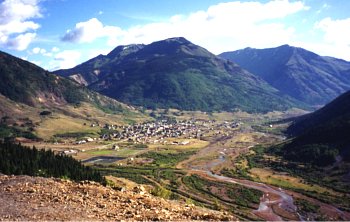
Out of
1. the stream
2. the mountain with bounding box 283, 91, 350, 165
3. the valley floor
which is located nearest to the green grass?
the valley floor

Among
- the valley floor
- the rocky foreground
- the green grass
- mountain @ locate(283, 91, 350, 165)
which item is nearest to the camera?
the rocky foreground

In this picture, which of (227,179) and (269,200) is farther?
(227,179)

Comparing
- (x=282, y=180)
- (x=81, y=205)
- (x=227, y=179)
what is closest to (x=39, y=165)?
(x=81, y=205)

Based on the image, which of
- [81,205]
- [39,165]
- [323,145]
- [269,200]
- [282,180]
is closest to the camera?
[81,205]

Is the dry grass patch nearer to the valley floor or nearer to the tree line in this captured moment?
the valley floor

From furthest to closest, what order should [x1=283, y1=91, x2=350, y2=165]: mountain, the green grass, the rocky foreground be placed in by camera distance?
the green grass → [x1=283, y1=91, x2=350, y2=165]: mountain → the rocky foreground

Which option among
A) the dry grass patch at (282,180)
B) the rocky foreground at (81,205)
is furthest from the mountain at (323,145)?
the rocky foreground at (81,205)

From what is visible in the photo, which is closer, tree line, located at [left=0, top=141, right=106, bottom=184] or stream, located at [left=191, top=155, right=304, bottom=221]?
tree line, located at [left=0, top=141, right=106, bottom=184]

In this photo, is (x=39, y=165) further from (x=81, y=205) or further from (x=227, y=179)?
(x=227, y=179)

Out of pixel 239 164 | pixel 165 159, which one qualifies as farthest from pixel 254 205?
pixel 165 159
